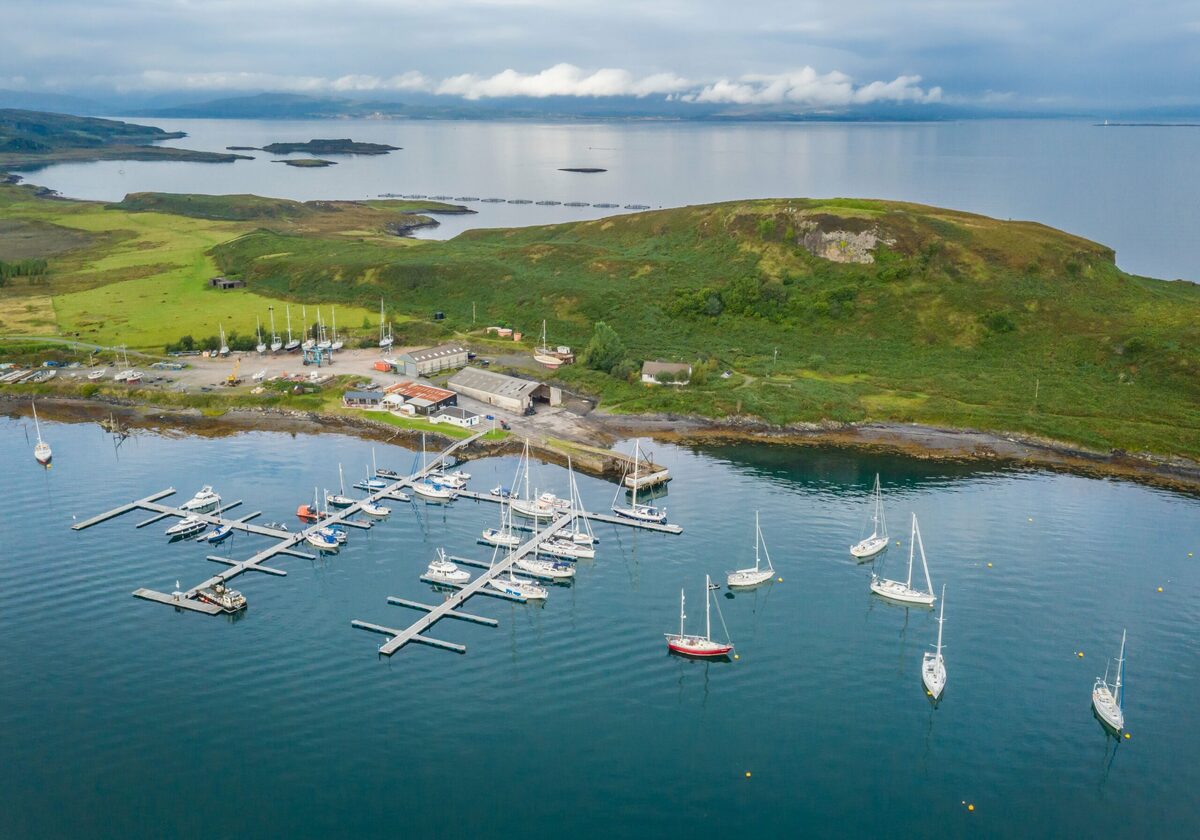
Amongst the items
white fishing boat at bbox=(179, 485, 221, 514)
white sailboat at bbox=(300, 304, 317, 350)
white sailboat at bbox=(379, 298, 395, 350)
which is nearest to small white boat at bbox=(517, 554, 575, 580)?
white fishing boat at bbox=(179, 485, 221, 514)

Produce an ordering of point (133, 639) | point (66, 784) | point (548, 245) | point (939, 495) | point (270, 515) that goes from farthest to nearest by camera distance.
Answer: point (548, 245) < point (939, 495) < point (270, 515) < point (133, 639) < point (66, 784)

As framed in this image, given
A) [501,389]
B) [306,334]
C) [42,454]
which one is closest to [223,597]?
[42,454]

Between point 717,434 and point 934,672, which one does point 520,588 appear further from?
point 717,434

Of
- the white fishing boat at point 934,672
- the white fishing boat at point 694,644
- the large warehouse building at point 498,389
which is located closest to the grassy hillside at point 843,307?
the large warehouse building at point 498,389

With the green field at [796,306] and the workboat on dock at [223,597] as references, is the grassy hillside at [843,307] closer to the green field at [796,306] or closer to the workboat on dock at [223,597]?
the green field at [796,306]

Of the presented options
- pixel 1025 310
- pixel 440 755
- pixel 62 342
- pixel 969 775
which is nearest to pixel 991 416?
pixel 1025 310

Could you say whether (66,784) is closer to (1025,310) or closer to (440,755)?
(440,755)
